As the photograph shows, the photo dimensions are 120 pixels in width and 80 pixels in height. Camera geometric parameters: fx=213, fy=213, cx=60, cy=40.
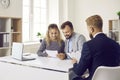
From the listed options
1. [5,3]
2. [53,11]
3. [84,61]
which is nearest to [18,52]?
[84,61]

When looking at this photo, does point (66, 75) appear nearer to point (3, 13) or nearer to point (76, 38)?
point (76, 38)

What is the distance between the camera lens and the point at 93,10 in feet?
20.1

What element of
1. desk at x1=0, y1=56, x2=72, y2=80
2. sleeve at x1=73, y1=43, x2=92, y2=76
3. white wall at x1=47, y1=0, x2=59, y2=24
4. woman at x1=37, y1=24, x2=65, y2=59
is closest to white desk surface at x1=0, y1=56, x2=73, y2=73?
desk at x1=0, y1=56, x2=72, y2=80

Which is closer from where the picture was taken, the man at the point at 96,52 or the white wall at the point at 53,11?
the man at the point at 96,52

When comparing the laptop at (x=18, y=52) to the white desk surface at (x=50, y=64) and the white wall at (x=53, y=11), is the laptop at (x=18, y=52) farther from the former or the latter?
the white wall at (x=53, y=11)

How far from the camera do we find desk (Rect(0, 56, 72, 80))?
2350 millimetres

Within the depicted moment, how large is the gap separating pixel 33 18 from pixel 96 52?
13.3ft

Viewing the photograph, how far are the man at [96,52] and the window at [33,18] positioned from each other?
3.72 metres

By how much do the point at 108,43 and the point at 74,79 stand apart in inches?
20.7

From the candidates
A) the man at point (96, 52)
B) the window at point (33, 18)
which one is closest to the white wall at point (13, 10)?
the window at point (33, 18)

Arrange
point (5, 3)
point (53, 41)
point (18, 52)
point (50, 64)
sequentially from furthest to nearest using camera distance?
point (5, 3)
point (53, 41)
point (18, 52)
point (50, 64)

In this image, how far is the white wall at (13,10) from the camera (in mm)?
4512

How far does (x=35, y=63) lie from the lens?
2654 mm

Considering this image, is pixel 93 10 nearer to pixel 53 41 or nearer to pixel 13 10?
pixel 13 10
